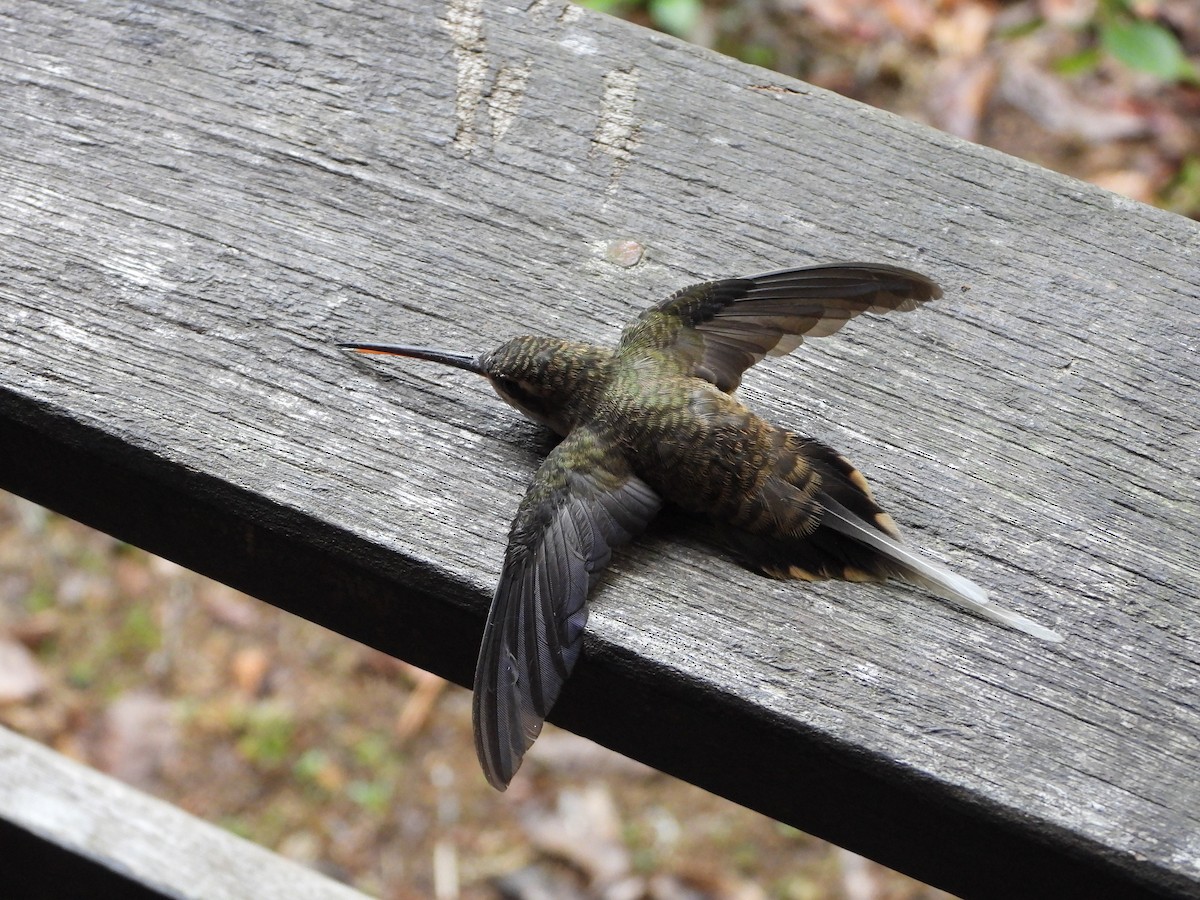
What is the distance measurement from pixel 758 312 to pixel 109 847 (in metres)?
1.46

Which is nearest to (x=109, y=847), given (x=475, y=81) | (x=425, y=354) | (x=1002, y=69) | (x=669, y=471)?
→ (x=425, y=354)

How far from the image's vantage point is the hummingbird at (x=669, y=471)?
4.44ft

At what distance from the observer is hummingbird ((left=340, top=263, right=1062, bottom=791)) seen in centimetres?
135

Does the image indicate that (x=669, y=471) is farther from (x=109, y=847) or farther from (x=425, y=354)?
(x=109, y=847)

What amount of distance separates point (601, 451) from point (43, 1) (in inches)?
47.1

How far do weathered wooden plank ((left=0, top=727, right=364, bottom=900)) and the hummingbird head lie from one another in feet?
3.60

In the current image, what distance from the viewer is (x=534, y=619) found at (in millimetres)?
1354

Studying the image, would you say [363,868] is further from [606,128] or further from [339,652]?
[606,128]

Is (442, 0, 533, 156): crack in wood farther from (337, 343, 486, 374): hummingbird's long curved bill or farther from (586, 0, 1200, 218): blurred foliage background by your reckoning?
(586, 0, 1200, 218): blurred foliage background

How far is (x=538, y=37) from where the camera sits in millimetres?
1987

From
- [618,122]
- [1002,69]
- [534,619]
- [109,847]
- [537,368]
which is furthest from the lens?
[1002,69]

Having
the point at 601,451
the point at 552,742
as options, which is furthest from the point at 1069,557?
the point at 552,742

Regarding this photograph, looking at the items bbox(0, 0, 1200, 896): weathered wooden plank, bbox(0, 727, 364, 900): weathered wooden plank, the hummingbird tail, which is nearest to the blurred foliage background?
bbox(0, 0, 1200, 896): weathered wooden plank

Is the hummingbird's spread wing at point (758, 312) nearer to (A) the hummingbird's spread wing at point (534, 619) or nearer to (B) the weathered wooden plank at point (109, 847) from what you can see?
(A) the hummingbird's spread wing at point (534, 619)
